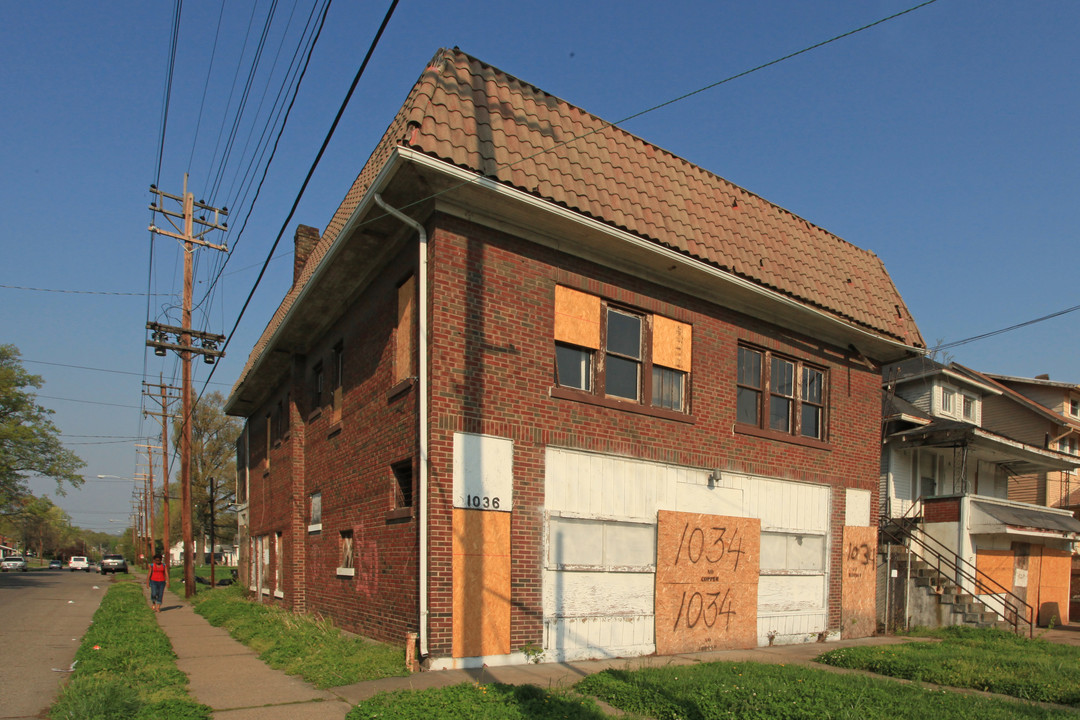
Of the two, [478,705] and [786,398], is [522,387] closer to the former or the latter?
[478,705]

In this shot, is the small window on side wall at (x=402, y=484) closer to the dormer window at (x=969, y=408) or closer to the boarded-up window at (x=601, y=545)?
the boarded-up window at (x=601, y=545)

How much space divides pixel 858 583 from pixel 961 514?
6171mm

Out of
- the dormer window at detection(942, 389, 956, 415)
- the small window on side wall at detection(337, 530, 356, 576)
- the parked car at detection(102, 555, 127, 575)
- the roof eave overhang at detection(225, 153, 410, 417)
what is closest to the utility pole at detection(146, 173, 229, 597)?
the roof eave overhang at detection(225, 153, 410, 417)

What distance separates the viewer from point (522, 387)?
427 inches

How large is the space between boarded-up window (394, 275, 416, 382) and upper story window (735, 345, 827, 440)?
617cm

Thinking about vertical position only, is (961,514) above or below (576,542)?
below

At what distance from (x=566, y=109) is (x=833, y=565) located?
408 inches

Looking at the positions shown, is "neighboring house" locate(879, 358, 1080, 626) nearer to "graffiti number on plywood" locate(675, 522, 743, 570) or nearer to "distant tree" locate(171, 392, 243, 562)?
"graffiti number on plywood" locate(675, 522, 743, 570)

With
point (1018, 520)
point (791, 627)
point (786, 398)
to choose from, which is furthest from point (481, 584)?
point (1018, 520)

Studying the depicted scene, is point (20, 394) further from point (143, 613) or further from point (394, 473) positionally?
point (394, 473)

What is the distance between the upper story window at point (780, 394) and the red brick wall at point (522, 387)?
0.95 metres

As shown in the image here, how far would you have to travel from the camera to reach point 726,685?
8477mm

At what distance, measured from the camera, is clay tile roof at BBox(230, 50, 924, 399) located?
10219mm

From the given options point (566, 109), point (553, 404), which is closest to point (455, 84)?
point (566, 109)
